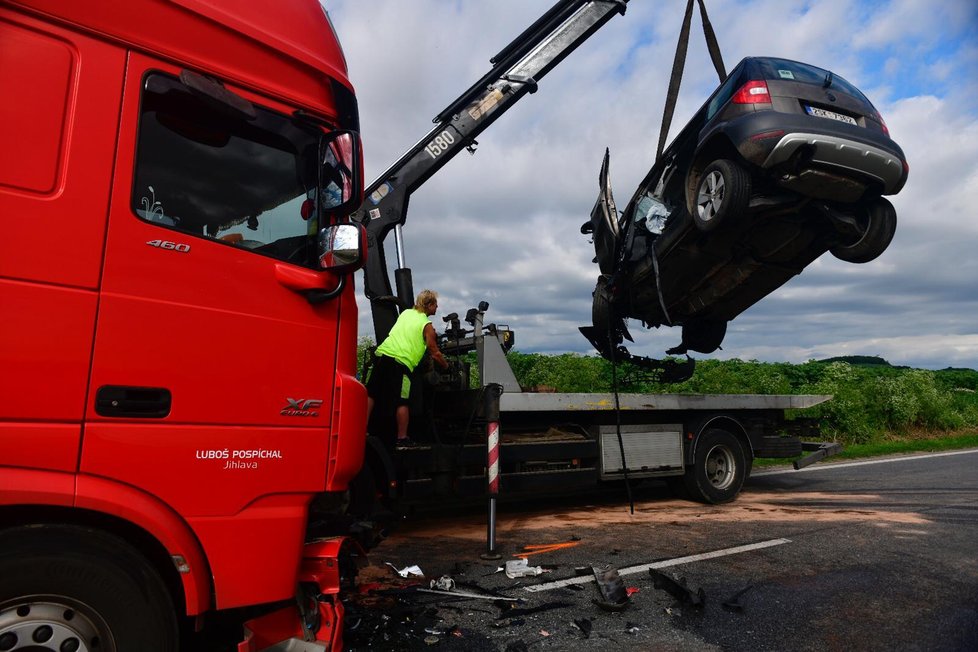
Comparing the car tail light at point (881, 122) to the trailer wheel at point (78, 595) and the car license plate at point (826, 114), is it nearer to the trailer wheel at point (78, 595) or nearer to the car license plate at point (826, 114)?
the car license plate at point (826, 114)

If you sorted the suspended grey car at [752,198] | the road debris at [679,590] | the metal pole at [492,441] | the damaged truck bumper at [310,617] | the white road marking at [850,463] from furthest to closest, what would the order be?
the white road marking at [850,463] → the suspended grey car at [752,198] → the metal pole at [492,441] → the road debris at [679,590] → the damaged truck bumper at [310,617]

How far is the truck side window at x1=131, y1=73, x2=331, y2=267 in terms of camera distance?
8.43ft

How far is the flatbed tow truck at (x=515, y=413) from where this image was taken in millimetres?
5555

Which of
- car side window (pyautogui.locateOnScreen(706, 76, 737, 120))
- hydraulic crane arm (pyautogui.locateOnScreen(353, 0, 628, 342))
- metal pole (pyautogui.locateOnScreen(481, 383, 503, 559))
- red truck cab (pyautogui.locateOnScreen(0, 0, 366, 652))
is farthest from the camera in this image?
hydraulic crane arm (pyautogui.locateOnScreen(353, 0, 628, 342))

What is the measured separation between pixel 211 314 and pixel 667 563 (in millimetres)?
3661

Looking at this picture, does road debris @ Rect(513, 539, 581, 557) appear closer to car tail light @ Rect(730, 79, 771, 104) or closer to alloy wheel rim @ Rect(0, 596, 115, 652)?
alloy wheel rim @ Rect(0, 596, 115, 652)

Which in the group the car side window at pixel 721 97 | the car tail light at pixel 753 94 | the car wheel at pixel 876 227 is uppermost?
the car side window at pixel 721 97

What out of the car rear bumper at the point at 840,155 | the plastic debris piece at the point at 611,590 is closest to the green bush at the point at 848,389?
the car rear bumper at the point at 840,155

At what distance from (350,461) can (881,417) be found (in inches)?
622

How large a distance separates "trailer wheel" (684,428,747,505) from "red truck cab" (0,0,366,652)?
5224 millimetres

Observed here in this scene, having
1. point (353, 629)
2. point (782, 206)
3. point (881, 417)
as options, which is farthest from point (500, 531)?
→ point (881, 417)

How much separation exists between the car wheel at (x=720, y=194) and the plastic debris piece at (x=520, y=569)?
333 cm

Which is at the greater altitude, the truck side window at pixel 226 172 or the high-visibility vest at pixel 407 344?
the truck side window at pixel 226 172

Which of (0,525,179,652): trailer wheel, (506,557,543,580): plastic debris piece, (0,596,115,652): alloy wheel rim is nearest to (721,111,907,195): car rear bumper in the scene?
(506,557,543,580): plastic debris piece
